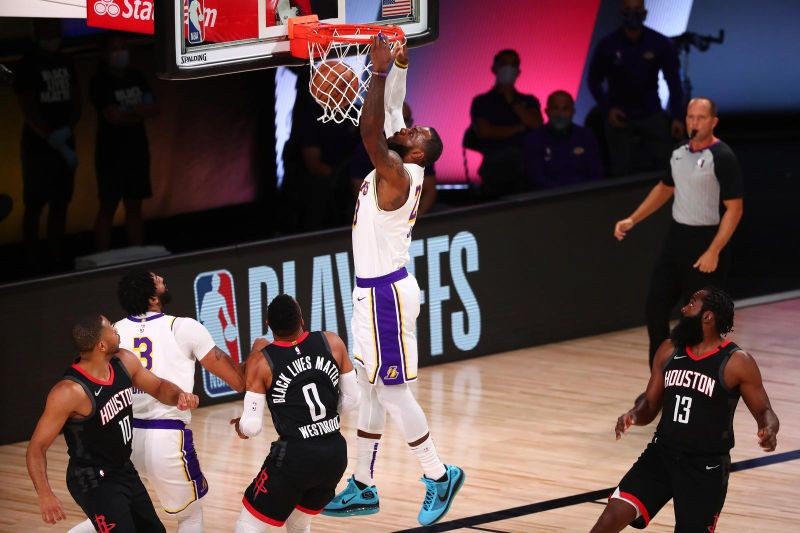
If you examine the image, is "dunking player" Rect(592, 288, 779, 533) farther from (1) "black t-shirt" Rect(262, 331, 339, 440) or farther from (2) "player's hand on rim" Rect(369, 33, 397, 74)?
(2) "player's hand on rim" Rect(369, 33, 397, 74)

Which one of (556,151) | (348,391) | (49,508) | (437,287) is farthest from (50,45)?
(49,508)

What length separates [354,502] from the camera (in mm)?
7738

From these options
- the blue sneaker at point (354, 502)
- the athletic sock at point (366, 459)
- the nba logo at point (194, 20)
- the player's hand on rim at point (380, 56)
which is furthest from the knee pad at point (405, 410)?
the nba logo at point (194, 20)

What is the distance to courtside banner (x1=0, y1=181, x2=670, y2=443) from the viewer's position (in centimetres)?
943

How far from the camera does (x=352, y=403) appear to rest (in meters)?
6.86

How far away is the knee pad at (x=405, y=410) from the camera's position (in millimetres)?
7574

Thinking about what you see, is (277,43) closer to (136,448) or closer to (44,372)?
(136,448)

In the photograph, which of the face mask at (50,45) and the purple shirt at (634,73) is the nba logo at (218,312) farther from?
the purple shirt at (634,73)

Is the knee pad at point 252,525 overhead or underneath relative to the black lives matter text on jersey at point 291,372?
underneath

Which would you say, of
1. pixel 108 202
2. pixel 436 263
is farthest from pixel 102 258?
pixel 436 263

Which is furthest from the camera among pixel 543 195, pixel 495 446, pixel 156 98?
pixel 543 195

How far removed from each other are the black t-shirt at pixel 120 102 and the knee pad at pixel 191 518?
412 centimetres

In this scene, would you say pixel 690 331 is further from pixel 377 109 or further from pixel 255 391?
pixel 255 391

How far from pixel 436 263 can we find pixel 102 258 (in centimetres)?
251
